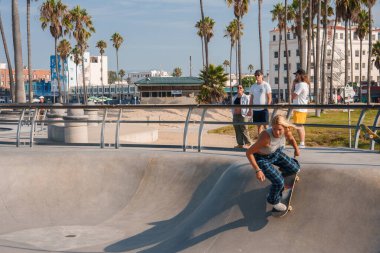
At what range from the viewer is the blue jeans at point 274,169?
269 inches

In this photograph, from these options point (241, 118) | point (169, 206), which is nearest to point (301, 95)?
point (241, 118)

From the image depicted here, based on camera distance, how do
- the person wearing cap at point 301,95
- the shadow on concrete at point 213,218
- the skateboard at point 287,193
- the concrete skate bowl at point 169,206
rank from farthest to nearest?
1. the person wearing cap at point 301,95
2. the shadow on concrete at point 213,218
3. the skateboard at point 287,193
4. the concrete skate bowl at point 169,206

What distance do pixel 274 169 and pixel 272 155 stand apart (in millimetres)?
190

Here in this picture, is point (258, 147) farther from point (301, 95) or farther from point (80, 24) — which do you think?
point (80, 24)

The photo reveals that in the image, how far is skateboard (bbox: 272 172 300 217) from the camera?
6.94 meters

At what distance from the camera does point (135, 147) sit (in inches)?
505

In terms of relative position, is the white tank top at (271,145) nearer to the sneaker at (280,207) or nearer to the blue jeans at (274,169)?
the blue jeans at (274,169)

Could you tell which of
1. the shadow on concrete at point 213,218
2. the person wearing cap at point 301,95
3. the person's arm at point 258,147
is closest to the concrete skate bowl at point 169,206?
the shadow on concrete at point 213,218

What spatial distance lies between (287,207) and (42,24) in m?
68.3

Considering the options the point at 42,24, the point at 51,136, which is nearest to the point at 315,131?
the point at 51,136

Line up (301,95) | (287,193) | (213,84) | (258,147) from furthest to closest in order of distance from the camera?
1. (213,84)
2. (301,95)
3. (287,193)
4. (258,147)

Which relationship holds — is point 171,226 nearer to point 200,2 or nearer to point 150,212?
point 150,212

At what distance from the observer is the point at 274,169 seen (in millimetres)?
6875

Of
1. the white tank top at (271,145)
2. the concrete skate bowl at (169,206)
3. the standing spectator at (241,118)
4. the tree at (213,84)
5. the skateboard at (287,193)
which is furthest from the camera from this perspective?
the tree at (213,84)
